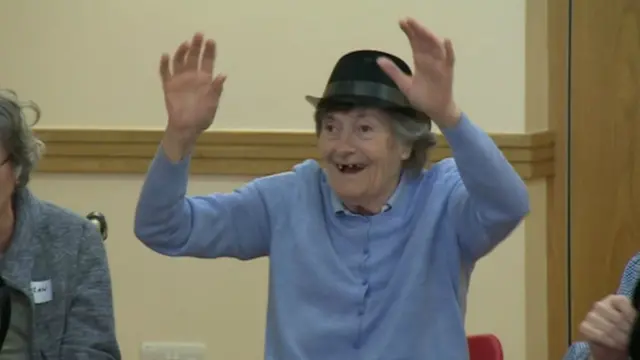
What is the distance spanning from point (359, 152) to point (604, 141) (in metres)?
1.15

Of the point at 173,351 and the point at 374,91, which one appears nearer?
the point at 374,91

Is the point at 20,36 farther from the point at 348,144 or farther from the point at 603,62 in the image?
the point at 603,62

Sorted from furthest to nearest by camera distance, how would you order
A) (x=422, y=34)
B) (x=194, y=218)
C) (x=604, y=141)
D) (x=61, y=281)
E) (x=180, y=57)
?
(x=604, y=141) → (x=61, y=281) → (x=194, y=218) → (x=180, y=57) → (x=422, y=34)

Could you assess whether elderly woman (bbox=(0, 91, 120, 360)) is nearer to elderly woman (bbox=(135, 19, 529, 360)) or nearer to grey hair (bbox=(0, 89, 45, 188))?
grey hair (bbox=(0, 89, 45, 188))

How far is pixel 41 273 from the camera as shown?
186cm

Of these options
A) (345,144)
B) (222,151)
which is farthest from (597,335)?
(222,151)

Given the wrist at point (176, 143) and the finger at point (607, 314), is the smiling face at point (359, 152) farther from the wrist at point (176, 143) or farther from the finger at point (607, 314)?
the finger at point (607, 314)

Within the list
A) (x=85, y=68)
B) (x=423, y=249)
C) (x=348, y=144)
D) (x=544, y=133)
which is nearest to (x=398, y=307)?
(x=423, y=249)

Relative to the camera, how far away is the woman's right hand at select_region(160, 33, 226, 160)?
1649 millimetres

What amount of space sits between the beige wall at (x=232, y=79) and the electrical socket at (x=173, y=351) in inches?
2.9

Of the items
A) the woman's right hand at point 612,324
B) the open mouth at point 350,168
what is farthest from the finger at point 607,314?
the open mouth at point 350,168

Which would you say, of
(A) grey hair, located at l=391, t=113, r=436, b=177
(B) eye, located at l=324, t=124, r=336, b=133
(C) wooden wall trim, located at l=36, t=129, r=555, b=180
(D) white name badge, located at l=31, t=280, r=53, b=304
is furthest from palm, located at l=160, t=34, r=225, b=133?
(C) wooden wall trim, located at l=36, t=129, r=555, b=180

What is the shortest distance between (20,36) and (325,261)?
4.39 feet

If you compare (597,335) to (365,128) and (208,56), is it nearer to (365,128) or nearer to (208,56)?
(365,128)
